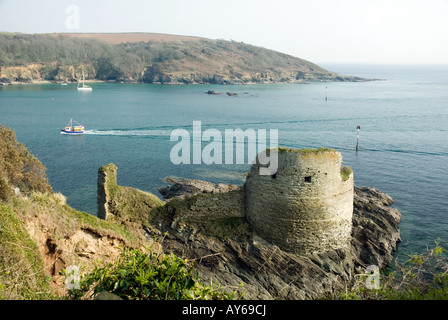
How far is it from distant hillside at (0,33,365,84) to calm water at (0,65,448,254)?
63470 millimetres

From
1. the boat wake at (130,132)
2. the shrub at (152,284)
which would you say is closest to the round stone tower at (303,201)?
the shrub at (152,284)

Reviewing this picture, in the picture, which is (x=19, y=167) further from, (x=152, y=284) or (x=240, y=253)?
(x=152, y=284)

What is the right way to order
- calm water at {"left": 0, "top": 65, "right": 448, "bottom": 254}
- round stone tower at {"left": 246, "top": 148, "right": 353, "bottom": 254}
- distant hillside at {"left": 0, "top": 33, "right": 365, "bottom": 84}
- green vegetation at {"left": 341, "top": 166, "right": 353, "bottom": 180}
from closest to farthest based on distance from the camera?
round stone tower at {"left": 246, "top": 148, "right": 353, "bottom": 254} → green vegetation at {"left": 341, "top": 166, "right": 353, "bottom": 180} → calm water at {"left": 0, "top": 65, "right": 448, "bottom": 254} → distant hillside at {"left": 0, "top": 33, "right": 365, "bottom": 84}

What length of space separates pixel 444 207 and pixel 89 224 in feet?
89.7

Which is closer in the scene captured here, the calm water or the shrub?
the shrub

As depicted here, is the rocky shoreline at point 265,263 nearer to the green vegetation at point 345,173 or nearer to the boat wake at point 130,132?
the green vegetation at point 345,173

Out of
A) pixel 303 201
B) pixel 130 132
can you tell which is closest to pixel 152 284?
pixel 303 201

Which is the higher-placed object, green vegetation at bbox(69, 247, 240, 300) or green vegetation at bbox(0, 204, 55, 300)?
green vegetation at bbox(69, 247, 240, 300)

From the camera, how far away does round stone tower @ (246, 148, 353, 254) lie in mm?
18391

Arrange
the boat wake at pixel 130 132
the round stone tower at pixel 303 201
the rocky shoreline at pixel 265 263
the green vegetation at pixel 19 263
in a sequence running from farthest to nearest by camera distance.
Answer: the boat wake at pixel 130 132 → the rocky shoreline at pixel 265 263 → the round stone tower at pixel 303 201 → the green vegetation at pixel 19 263

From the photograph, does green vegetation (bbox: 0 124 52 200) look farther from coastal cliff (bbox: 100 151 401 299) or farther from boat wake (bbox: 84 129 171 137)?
boat wake (bbox: 84 129 171 137)

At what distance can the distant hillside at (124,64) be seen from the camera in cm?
16200

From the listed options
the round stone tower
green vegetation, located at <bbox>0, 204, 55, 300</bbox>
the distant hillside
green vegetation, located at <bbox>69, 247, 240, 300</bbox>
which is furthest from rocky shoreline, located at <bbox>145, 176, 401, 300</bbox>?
the distant hillside

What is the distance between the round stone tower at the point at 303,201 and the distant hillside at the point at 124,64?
484 ft
